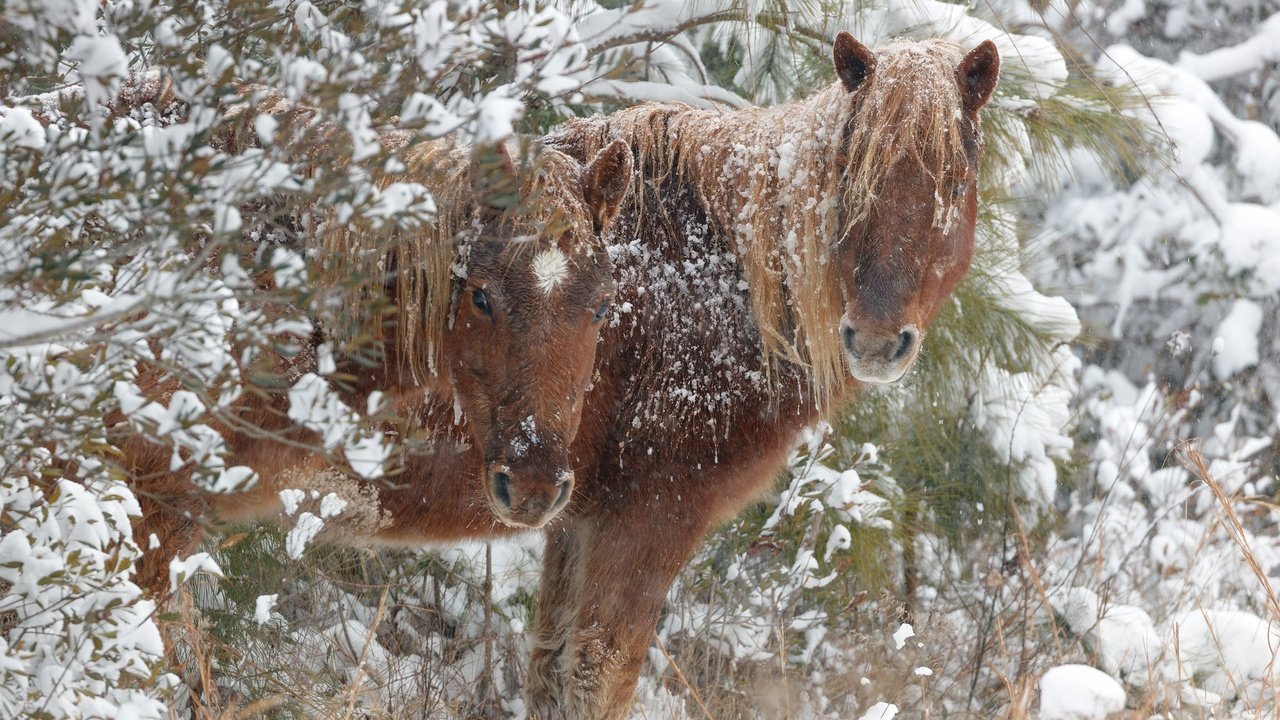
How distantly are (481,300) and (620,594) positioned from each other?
105 cm

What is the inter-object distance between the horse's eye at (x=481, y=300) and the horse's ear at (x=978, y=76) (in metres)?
1.52

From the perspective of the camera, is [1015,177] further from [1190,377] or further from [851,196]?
[1190,377]

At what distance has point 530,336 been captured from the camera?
2703 mm

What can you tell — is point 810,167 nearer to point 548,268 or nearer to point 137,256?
point 548,268

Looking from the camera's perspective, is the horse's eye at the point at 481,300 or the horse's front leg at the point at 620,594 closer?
the horse's eye at the point at 481,300

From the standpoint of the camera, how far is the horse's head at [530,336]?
8.61ft

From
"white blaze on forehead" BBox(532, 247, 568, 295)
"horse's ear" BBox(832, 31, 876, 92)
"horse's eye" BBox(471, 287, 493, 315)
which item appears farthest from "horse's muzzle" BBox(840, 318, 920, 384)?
"horse's eye" BBox(471, 287, 493, 315)

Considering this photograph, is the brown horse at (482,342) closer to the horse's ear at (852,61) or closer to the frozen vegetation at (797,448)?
the frozen vegetation at (797,448)

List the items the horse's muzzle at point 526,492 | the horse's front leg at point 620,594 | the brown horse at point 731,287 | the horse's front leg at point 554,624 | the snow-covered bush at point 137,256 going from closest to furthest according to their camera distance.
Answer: the snow-covered bush at point 137,256
the horse's muzzle at point 526,492
the brown horse at point 731,287
the horse's front leg at point 620,594
the horse's front leg at point 554,624

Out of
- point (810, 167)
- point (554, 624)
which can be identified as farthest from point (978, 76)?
point (554, 624)

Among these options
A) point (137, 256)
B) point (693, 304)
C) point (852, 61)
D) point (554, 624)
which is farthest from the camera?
point (554, 624)

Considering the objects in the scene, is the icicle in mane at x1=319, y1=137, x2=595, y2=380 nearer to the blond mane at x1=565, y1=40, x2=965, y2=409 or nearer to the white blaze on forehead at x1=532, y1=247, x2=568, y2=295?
A: the white blaze on forehead at x1=532, y1=247, x2=568, y2=295

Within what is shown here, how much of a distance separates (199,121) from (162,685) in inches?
37.8

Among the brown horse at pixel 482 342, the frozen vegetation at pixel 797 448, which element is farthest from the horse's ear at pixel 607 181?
the frozen vegetation at pixel 797 448
